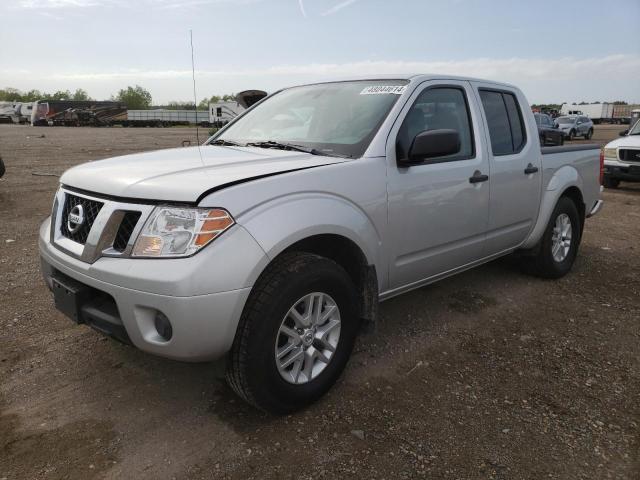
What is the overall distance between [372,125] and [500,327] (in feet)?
6.13

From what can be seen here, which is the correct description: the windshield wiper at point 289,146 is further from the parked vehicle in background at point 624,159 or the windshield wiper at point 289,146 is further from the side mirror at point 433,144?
the parked vehicle in background at point 624,159

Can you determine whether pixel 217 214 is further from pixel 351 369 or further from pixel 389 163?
pixel 351 369

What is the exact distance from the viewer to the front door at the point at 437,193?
10.0 ft

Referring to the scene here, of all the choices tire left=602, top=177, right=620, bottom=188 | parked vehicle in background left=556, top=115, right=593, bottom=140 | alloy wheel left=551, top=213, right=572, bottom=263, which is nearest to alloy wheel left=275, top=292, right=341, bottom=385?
alloy wheel left=551, top=213, right=572, bottom=263

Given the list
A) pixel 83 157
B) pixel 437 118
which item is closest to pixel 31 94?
pixel 83 157

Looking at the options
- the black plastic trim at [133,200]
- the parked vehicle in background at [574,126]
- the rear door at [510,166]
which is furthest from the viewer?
the parked vehicle in background at [574,126]

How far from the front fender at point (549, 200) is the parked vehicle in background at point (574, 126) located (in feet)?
88.2

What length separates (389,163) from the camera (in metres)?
2.97

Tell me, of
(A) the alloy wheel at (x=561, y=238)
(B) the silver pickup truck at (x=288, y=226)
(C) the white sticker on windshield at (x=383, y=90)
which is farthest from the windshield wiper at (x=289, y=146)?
(A) the alloy wheel at (x=561, y=238)

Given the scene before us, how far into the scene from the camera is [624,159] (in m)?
10.6

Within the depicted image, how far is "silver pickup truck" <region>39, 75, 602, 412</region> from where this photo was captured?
2.21 metres

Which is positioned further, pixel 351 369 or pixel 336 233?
pixel 351 369

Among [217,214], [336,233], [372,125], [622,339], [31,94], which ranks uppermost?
[31,94]

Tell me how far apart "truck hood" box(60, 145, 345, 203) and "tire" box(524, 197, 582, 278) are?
107 inches
